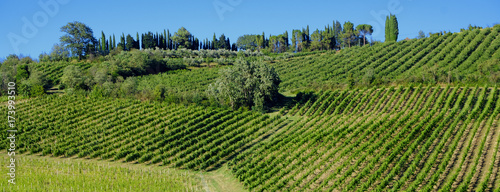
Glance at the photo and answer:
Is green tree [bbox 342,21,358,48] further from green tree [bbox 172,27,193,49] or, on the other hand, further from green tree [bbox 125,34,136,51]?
green tree [bbox 125,34,136,51]

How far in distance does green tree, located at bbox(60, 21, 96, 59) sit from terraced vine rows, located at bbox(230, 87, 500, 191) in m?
60.1

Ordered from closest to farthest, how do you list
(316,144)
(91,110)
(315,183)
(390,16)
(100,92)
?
(315,183), (316,144), (91,110), (100,92), (390,16)

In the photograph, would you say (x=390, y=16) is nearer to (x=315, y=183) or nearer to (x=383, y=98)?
(x=383, y=98)

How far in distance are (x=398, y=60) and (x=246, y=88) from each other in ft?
128

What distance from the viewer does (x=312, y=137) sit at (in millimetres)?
39406

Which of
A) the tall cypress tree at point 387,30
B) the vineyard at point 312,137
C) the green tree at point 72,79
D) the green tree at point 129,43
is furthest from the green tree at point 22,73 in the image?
the tall cypress tree at point 387,30

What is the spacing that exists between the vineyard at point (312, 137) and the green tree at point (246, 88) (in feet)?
10.4

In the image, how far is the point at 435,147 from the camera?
112 ft

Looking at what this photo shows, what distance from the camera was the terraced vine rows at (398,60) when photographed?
70375mm

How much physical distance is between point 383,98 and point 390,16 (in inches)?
2108

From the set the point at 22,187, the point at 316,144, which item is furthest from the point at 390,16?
the point at 22,187

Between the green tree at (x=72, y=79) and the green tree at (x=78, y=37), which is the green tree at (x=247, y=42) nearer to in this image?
the green tree at (x=78, y=37)

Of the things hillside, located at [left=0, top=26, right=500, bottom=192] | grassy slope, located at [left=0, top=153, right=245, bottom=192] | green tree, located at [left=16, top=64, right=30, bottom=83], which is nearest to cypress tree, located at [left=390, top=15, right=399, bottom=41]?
hillside, located at [left=0, top=26, right=500, bottom=192]

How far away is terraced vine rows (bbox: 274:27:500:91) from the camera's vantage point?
231 ft
